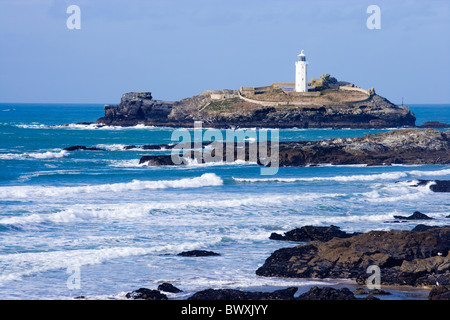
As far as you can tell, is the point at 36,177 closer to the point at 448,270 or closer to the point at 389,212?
the point at 389,212

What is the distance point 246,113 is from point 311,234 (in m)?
74.4

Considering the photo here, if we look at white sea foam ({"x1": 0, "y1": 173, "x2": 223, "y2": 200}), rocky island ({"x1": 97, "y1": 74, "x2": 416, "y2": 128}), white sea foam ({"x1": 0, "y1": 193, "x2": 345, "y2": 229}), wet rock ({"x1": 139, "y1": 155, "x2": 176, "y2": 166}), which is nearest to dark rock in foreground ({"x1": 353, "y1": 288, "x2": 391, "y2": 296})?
white sea foam ({"x1": 0, "y1": 193, "x2": 345, "y2": 229})

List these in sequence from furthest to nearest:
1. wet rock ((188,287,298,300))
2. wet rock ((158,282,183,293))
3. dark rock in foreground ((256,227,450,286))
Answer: dark rock in foreground ((256,227,450,286)), wet rock ((158,282,183,293)), wet rock ((188,287,298,300))

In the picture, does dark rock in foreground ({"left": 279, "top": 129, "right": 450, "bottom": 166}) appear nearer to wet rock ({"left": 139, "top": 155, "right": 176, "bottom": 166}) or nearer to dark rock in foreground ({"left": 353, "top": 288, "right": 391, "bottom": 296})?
wet rock ({"left": 139, "top": 155, "right": 176, "bottom": 166})

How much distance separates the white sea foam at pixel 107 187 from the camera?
2685cm

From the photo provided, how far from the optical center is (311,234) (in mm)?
18156

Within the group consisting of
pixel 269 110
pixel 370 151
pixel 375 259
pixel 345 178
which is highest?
pixel 269 110

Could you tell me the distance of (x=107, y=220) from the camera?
21.3m

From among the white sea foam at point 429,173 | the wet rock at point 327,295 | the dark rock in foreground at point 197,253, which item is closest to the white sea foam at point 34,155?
the white sea foam at point 429,173

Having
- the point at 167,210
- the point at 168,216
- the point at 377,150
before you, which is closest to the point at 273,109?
the point at 377,150

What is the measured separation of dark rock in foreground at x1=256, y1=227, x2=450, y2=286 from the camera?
13.8 meters

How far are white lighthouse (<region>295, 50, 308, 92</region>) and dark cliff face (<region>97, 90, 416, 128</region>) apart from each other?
666cm

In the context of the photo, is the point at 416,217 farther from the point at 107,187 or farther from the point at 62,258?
the point at 107,187

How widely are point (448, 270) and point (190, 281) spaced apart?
5447mm
